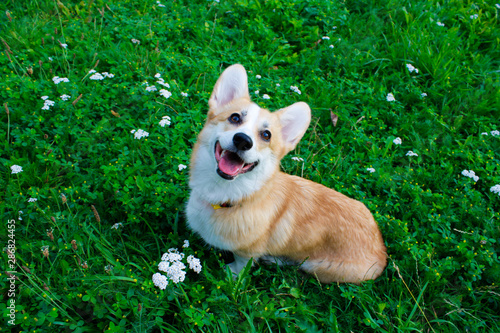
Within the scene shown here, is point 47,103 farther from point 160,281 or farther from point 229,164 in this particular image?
point 160,281

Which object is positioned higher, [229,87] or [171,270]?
[229,87]

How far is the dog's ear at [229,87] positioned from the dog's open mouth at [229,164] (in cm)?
51

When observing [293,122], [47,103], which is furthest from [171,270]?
[47,103]

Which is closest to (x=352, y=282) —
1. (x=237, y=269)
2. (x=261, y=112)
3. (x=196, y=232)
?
(x=237, y=269)

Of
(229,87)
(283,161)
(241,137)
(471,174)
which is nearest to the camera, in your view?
(241,137)

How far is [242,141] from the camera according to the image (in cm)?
230

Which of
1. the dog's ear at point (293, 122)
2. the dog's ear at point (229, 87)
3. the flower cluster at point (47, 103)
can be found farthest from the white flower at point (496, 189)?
the flower cluster at point (47, 103)

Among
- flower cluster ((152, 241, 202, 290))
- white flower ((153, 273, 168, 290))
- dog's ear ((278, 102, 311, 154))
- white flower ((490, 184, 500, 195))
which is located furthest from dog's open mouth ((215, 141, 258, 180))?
white flower ((490, 184, 500, 195))

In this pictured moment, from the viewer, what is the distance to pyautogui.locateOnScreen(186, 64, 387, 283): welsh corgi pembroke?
255 centimetres

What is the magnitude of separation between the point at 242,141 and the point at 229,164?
0.22 metres

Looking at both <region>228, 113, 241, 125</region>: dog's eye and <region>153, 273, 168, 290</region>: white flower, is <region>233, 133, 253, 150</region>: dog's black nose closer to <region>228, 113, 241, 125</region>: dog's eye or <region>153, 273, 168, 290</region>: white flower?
<region>228, 113, 241, 125</region>: dog's eye

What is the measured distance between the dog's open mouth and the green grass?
0.80m

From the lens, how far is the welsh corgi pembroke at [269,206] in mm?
2547

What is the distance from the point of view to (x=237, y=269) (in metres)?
2.92
